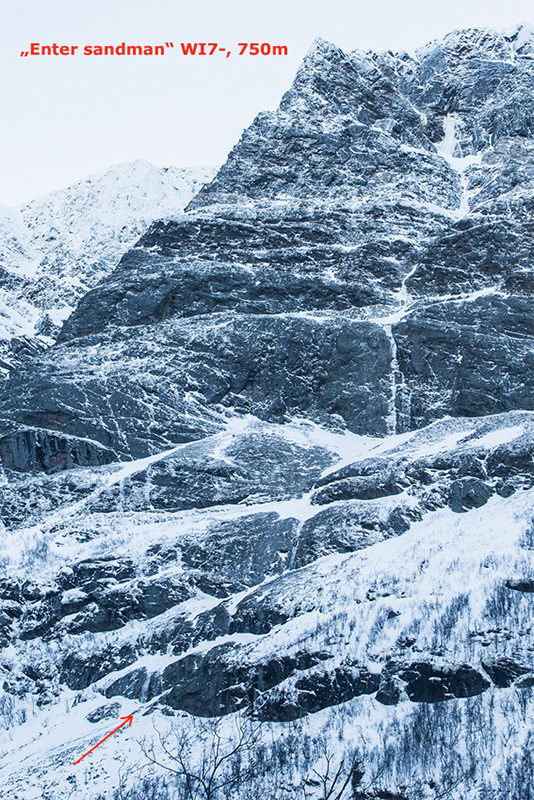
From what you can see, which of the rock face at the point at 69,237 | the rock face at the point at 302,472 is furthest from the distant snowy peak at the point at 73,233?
the rock face at the point at 302,472

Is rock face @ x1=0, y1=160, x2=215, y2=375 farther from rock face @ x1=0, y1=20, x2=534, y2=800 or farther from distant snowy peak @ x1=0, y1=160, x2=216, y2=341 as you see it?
rock face @ x1=0, y1=20, x2=534, y2=800

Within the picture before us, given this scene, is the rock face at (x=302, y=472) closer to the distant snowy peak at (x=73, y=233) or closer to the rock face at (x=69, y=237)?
the rock face at (x=69, y=237)

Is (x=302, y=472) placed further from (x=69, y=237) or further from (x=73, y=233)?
(x=73, y=233)

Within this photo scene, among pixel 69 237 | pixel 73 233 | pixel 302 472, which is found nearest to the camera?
pixel 302 472

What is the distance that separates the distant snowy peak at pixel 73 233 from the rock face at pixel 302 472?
12.7 ft

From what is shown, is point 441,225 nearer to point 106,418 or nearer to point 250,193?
point 250,193

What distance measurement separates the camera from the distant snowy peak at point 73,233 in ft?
416

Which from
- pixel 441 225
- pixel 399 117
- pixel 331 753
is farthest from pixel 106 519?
pixel 399 117

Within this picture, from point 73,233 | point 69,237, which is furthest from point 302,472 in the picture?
point 73,233

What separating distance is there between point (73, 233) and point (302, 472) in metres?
93.1

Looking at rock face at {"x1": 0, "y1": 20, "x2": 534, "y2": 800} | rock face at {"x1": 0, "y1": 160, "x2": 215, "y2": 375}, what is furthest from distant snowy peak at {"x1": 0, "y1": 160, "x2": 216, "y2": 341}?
rock face at {"x1": 0, "y1": 20, "x2": 534, "y2": 800}

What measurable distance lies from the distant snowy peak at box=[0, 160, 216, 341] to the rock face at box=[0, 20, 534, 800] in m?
3.86

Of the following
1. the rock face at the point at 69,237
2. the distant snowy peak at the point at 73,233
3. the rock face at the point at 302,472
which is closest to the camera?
the rock face at the point at 302,472

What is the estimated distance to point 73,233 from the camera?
488 ft
